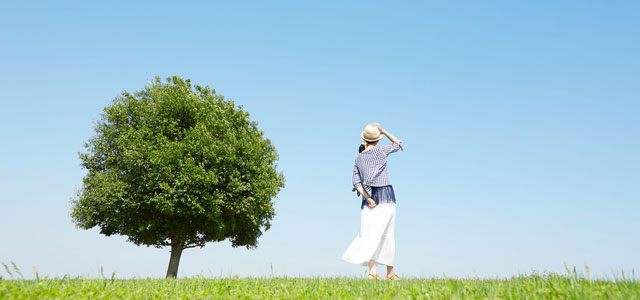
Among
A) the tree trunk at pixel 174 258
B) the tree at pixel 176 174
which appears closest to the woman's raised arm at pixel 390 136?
the tree at pixel 176 174

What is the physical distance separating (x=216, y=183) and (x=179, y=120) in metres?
4.55

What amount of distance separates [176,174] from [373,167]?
46.4 feet

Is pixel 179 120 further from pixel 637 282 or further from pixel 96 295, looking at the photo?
pixel 637 282

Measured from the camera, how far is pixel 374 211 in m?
11.1

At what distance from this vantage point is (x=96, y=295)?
696 centimetres

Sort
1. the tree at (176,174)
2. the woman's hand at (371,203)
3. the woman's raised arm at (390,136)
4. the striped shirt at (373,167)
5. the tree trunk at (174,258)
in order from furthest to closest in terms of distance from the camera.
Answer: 1. the tree trunk at (174,258)
2. the tree at (176,174)
3. the woman's raised arm at (390,136)
4. the striped shirt at (373,167)
5. the woman's hand at (371,203)

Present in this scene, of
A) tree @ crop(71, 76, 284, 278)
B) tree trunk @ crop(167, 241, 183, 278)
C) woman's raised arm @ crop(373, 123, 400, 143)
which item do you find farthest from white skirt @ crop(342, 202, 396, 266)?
tree trunk @ crop(167, 241, 183, 278)

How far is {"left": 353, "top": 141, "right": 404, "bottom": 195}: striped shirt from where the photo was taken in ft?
36.9

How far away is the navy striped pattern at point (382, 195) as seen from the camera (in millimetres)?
11148

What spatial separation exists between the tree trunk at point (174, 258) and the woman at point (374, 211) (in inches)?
669

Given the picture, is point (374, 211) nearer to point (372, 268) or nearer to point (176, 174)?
point (372, 268)

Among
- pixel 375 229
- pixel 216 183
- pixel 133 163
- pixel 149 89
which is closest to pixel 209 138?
pixel 216 183

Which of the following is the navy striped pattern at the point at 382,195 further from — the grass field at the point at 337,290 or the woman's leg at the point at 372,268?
the grass field at the point at 337,290

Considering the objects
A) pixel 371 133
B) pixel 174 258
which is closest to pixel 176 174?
pixel 174 258
